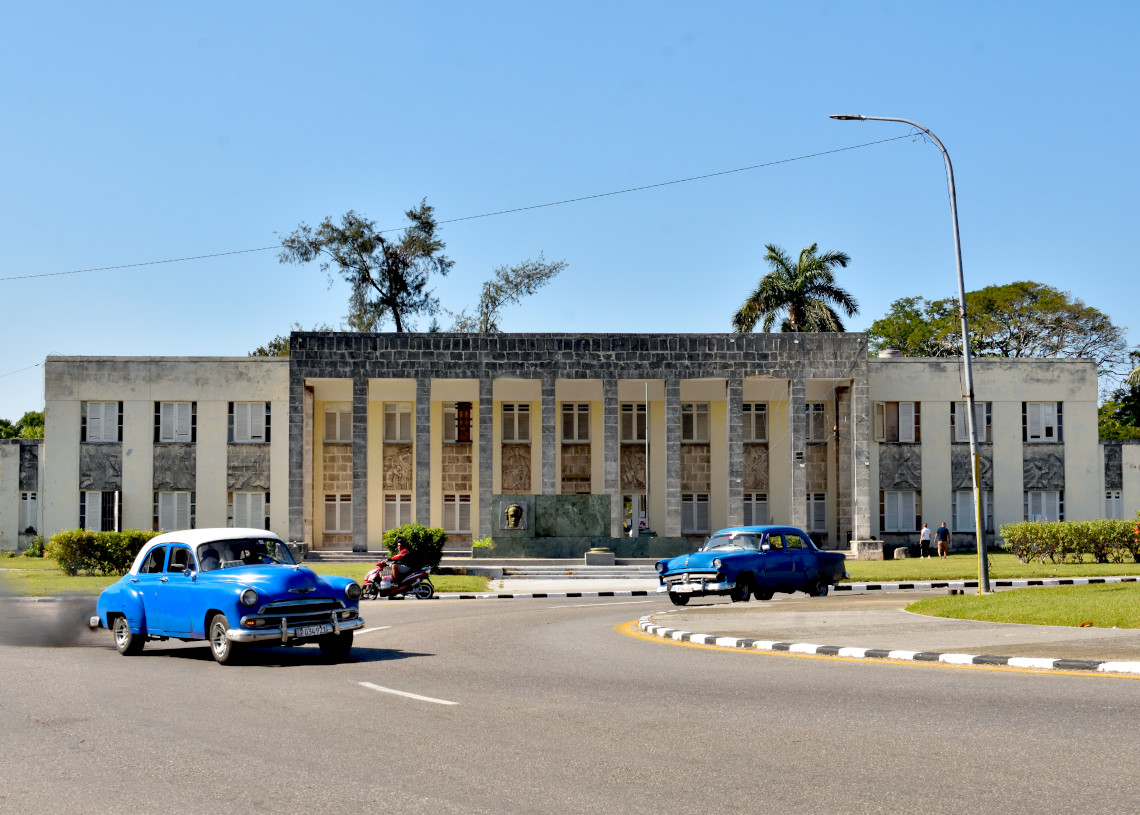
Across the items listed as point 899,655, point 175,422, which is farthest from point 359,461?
point 899,655

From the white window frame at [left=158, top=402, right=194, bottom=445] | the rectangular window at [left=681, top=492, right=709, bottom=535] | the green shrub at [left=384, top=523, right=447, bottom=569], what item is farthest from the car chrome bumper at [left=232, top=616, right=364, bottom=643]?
the rectangular window at [left=681, top=492, right=709, bottom=535]

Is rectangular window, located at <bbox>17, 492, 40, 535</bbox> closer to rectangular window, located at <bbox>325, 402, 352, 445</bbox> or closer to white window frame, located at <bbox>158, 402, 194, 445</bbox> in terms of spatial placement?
white window frame, located at <bbox>158, 402, 194, 445</bbox>

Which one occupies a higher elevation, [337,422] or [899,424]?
[337,422]

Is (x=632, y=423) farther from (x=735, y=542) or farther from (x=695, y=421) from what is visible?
(x=735, y=542)

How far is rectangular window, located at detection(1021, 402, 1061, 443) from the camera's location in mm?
54062

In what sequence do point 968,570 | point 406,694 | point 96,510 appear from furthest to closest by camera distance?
point 96,510 → point 968,570 → point 406,694

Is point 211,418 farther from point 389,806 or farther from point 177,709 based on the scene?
point 389,806

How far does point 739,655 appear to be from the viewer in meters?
15.0

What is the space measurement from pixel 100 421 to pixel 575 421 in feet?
66.1

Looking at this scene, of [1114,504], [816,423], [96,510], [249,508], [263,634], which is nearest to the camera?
[263,634]

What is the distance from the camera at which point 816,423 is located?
54.7 meters

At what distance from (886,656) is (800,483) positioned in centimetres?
3712

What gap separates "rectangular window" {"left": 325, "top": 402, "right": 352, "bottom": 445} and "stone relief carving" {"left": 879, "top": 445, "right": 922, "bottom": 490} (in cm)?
2340

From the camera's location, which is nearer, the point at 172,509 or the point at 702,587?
the point at 702,587
